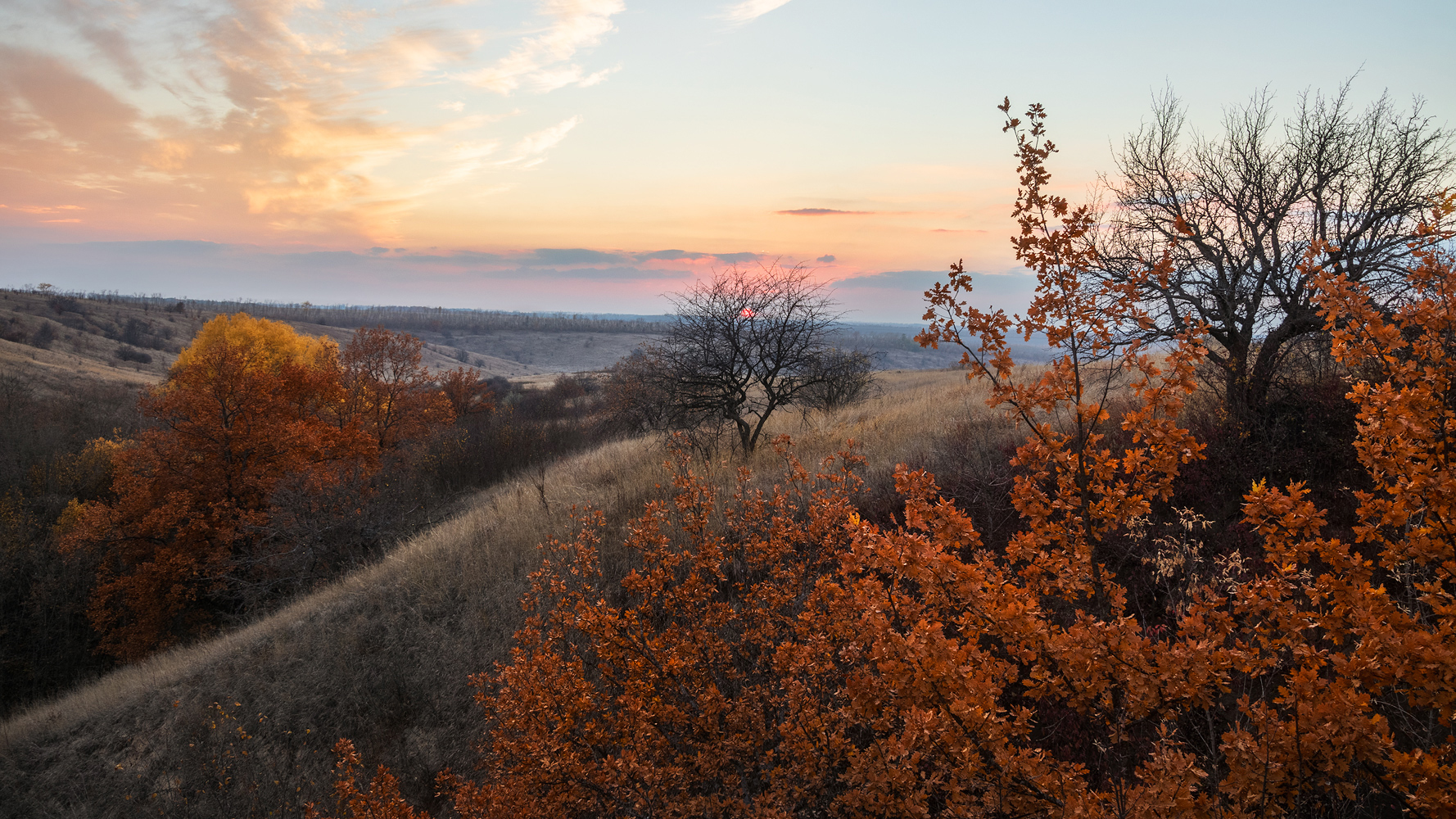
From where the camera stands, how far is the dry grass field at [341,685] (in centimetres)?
905

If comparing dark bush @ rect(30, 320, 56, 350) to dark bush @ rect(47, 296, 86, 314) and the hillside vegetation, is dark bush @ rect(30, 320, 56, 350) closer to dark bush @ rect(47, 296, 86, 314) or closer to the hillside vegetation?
dark bush @ rect(47, 296, 86, 314)

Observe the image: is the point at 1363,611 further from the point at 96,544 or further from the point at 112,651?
the point at 96,544

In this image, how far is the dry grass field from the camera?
9.05m

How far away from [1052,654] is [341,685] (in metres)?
11.0

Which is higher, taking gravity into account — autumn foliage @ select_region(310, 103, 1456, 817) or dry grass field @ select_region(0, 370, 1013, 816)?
autumn foliage @ select_region(310, 103, 1456, 817)

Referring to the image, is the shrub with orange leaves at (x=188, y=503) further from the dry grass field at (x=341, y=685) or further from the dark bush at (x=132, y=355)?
the dark bush at (x=132, y=355)

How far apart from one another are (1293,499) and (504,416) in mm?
39444

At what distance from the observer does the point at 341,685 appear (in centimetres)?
1009

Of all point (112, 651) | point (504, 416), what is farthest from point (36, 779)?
point (504, 416)

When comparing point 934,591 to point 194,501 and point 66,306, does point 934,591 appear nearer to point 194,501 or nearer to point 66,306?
point 194,501

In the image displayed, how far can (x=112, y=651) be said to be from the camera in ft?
75.4

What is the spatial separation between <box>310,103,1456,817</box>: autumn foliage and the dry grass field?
4.29 metres

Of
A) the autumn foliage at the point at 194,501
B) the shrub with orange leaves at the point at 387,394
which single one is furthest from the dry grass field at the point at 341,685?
the shrub with orange leaves at the point at 387,394

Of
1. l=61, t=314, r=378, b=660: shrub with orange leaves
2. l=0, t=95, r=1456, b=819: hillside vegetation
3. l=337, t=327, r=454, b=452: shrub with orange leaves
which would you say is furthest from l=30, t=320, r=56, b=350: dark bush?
l=0, t=95, r=1456, b=819: hillside vegetation
